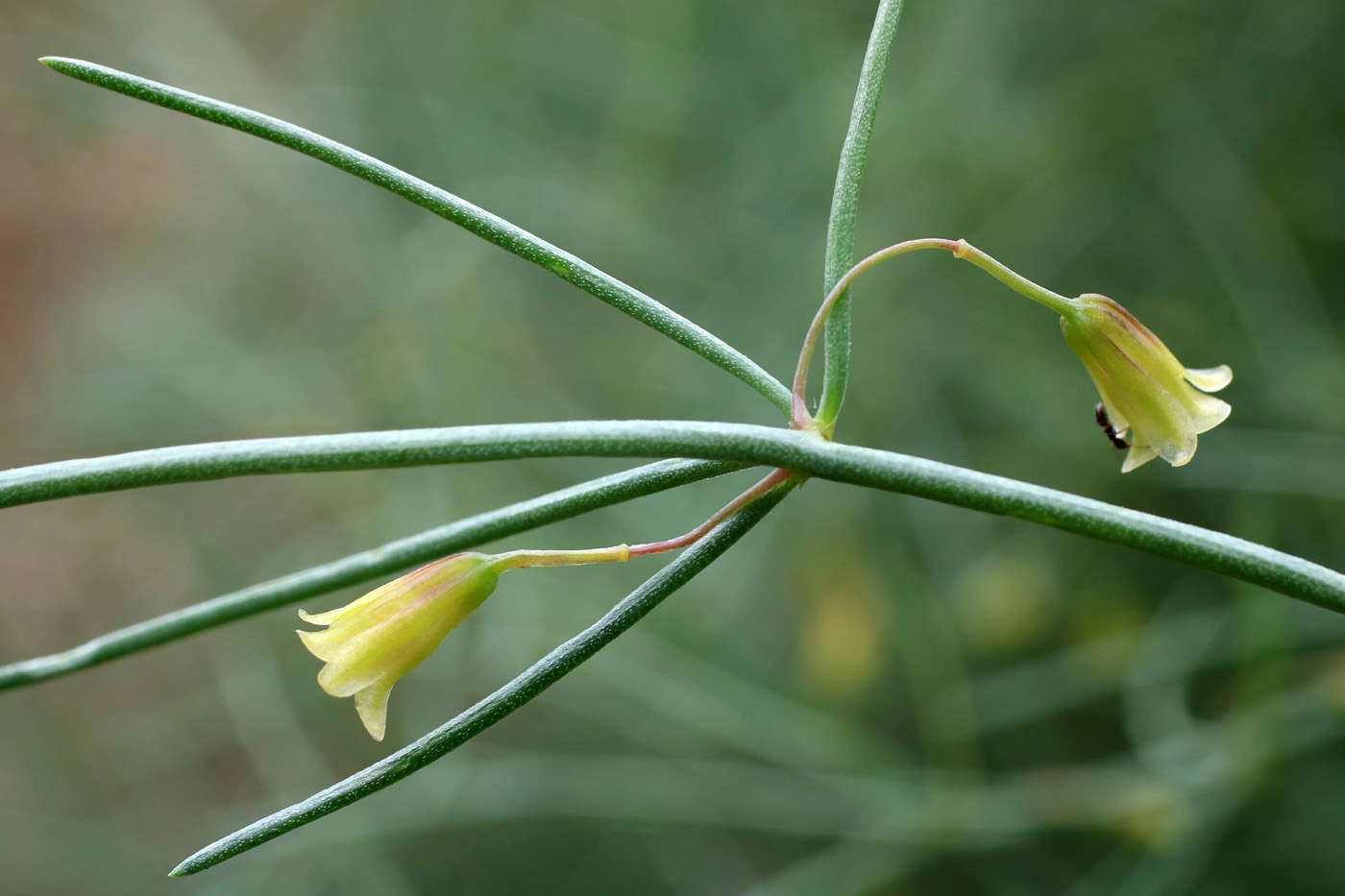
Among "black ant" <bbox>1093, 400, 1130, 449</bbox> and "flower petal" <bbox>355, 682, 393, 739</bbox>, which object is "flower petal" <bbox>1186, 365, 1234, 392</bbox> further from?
"flower petal" <bbox>355, 682, 393, 739</bbox>

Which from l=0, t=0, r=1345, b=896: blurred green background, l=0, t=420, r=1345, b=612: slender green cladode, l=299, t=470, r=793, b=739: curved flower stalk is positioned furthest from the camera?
l=0, t=0, r=1345, b=896: blurred green background

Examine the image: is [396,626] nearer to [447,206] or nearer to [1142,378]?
[447,206]

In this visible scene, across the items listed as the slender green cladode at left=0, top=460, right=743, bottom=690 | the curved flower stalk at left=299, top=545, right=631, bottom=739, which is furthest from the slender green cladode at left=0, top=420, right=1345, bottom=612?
the curved flower stalk at left=299, top=545, right=631, bottom=739

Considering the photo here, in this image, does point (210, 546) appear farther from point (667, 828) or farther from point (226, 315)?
point (667, 828)

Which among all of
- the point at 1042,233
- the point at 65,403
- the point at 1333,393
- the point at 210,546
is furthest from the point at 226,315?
the point at 1333,393

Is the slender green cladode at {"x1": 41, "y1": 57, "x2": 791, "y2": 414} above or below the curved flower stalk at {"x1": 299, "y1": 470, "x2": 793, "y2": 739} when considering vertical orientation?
above
